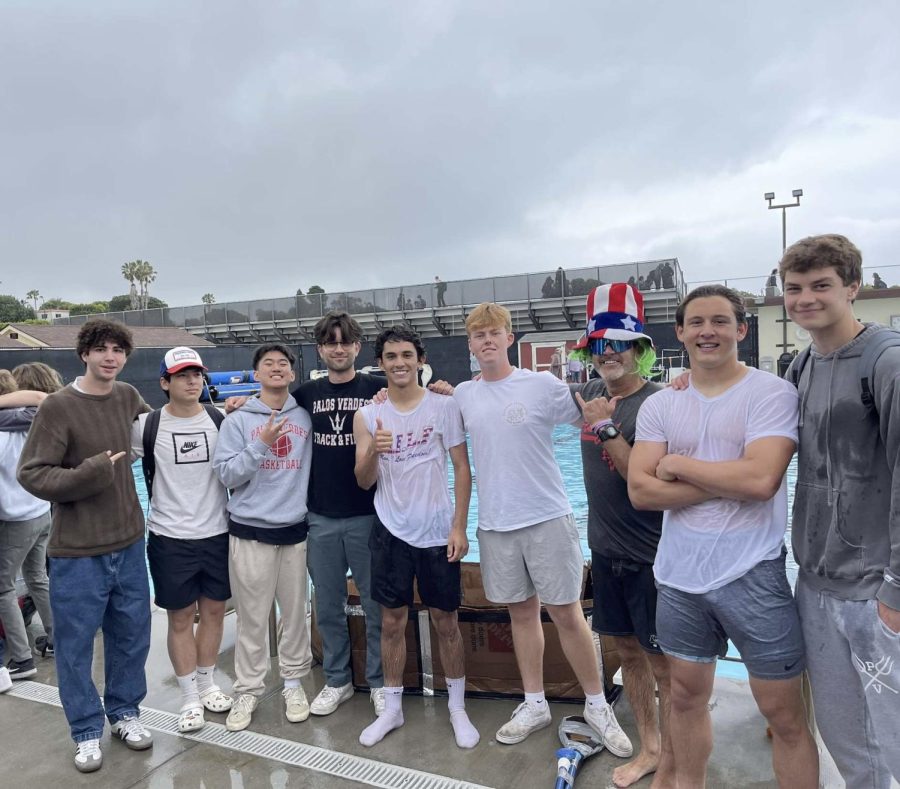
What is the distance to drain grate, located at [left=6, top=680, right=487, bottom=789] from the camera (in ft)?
8.38

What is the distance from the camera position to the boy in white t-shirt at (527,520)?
8.96 ft

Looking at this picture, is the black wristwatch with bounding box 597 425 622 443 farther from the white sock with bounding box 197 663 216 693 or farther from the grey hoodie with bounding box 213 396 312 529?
the white sock with bounding box 197 663 216 693

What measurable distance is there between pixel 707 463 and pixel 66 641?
2849 millimetres

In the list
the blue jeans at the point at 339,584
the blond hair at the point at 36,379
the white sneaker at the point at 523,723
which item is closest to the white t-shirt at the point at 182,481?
the blue jeans at the point at 339,584

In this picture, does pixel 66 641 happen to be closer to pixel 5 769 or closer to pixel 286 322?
pixel 5 769

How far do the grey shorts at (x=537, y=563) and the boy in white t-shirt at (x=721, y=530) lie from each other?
2.19 ft

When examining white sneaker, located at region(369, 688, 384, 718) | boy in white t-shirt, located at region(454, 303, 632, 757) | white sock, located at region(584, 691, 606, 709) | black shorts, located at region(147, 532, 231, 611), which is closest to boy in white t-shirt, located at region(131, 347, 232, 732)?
black shorts, located at region(147, 532, 231, 611)

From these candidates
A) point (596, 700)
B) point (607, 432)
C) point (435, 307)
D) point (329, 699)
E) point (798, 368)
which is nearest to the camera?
point (798, 368)

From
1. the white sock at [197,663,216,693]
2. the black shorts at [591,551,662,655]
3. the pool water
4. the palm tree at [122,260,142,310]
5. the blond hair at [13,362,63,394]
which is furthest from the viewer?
the palm tree at [122,260,142,310]

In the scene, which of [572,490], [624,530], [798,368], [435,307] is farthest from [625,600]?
[435,307]

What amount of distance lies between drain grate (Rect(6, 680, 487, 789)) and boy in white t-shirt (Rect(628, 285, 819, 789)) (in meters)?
1.07

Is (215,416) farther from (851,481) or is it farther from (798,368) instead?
(851,481)

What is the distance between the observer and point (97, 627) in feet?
9.43

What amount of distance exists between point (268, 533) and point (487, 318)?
62.1 inches
